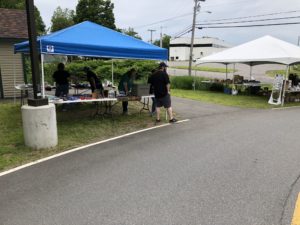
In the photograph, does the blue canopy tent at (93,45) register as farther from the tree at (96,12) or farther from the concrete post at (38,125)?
the tree at (96,12)

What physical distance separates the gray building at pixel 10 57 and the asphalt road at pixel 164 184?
9.27m

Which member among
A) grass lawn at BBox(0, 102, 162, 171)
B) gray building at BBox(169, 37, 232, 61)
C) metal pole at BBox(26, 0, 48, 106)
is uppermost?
gray building at BBox(169, 37, 232, 61)

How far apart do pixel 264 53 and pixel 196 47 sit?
9439cm

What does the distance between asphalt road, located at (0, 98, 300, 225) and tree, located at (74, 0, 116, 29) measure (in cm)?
5487

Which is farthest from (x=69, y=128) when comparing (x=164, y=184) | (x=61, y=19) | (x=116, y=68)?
(x=61, y=19)

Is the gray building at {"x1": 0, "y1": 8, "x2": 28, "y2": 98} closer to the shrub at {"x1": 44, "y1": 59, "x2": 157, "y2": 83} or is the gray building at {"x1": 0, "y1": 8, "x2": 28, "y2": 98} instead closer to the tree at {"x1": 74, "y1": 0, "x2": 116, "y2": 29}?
the shrub at {"x1": 44, "y1": 59, "x2": 157, "y2": 83}

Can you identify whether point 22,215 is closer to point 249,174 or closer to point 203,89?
point 249,174

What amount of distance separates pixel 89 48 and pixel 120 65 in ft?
74.7

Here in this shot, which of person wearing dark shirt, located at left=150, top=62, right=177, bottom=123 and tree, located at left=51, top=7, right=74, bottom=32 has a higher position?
tree, located at left=51, top=7, right=74, bottom=32

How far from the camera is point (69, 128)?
9188mm

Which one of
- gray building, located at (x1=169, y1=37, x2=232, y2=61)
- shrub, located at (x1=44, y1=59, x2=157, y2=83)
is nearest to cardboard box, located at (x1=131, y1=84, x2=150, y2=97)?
shrub, located at (x1=44, y1=59, x2=157, y2=83)

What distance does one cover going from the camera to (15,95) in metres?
15.0

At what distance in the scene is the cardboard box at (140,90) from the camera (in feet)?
36.4

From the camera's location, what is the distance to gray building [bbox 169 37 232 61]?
4203 inches
